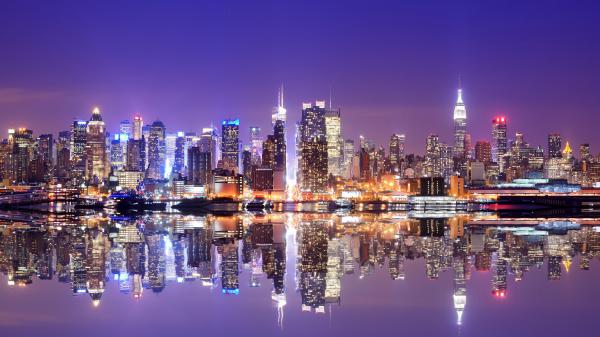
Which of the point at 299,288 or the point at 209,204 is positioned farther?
the point at 209,204

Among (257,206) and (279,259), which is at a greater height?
(257,206)

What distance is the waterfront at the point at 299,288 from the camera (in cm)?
1828

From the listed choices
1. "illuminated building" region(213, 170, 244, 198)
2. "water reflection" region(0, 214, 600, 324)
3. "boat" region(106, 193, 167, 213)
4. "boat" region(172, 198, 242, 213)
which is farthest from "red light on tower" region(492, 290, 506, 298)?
"illuminated building" region(213, 170, 244, 198)

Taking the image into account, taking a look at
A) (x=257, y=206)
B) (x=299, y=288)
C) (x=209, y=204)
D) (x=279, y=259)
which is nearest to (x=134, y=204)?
(x=209, y=204)

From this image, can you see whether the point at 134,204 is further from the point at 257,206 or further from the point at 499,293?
the point at 499,293

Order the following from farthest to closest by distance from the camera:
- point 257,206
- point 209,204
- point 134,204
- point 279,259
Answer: point 209,204 → point 257,206 → point 134,204 → point 279,259

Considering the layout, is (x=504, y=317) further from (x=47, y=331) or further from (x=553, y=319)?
(x=47, y=331)

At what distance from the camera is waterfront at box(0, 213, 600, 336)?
60.0 ft

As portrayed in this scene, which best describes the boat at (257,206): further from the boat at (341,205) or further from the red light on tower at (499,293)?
the red light on tower at (499,293)

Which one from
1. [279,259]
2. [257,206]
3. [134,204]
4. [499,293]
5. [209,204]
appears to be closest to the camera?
[499,293]

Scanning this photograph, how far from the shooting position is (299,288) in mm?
23922

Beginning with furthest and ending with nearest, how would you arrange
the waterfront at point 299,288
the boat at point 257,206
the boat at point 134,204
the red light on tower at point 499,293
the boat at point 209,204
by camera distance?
the boat at point 209,204 < the boat at point 257,206 < the boat at point 134,204 < the red light on tower at point 499,293 < the waterfront at point 299,288

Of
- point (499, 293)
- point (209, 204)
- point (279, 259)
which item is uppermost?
point (209, 204)

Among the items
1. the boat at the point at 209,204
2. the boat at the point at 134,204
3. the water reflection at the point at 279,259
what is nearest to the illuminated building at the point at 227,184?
the boat at the point at 209,204
